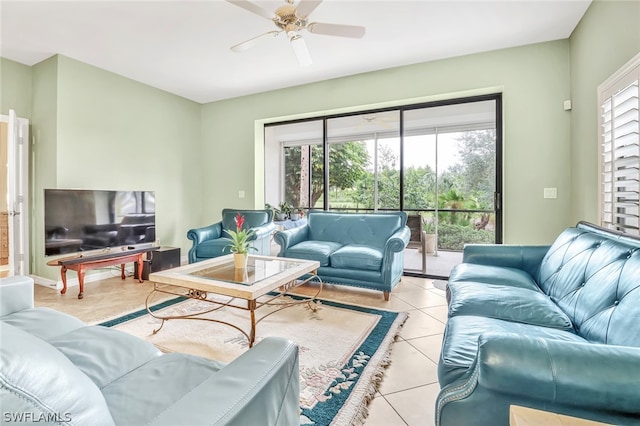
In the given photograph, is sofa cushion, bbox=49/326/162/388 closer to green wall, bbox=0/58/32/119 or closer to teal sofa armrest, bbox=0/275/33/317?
teal sofa armrest, bbox=0/275/33/317

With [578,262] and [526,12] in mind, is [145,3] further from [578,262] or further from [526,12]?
[578,262]

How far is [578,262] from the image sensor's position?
1751 mm

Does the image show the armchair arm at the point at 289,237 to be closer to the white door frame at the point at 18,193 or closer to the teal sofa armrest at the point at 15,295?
the teal sofa armrest at the point at 15,295

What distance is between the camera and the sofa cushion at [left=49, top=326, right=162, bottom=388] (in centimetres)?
104

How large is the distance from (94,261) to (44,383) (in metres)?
3.56

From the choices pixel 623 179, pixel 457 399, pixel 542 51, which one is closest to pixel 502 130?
pixel 542 51

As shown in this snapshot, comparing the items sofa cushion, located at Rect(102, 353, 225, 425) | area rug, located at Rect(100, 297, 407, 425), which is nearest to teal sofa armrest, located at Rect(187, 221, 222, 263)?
area rug, located at Rect(100, 297, 407, 425)

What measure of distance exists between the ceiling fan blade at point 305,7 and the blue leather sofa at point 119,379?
222 centimetres

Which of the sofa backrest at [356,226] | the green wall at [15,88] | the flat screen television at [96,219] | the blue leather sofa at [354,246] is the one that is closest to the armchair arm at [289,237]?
the blue leather sofa at [354,246]

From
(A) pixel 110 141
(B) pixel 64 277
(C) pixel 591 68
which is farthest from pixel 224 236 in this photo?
→ (C) pixel 591 68

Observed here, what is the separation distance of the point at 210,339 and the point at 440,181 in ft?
12.2

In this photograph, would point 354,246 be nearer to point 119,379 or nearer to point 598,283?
point 598,283

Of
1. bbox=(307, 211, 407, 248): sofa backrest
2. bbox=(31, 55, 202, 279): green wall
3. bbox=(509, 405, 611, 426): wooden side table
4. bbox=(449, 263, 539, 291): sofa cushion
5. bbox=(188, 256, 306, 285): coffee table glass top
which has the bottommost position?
bbox=(509, 405, 611, 426): wooden side table

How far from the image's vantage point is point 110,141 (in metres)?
4.09
